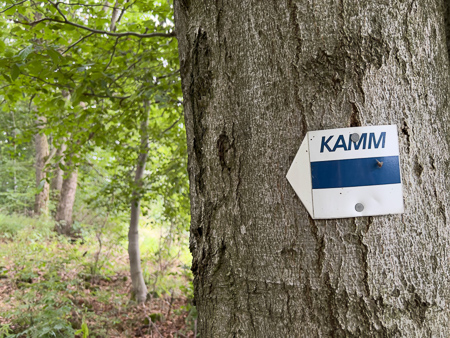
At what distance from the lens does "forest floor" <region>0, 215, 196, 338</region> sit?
4629 mm

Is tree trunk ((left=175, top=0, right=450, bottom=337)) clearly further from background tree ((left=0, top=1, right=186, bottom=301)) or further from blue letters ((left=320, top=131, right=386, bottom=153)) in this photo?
background tree ((left=0, top=1, right=186, bottom=301))

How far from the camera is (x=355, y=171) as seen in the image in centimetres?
85

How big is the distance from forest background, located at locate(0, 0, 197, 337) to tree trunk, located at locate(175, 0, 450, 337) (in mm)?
1798

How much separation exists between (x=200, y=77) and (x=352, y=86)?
0.39m

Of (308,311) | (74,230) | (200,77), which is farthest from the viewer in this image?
(74,230)

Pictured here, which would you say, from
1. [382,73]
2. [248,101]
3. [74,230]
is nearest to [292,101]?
[248,101]

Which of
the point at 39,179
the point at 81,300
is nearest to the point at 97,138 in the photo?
the point at 81,300

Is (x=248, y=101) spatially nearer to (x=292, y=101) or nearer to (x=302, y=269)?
(x=292, y=101)

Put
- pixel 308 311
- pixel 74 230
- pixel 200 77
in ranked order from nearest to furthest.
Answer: pixel 308 311 → pixel 200 77 → pixel 74 230

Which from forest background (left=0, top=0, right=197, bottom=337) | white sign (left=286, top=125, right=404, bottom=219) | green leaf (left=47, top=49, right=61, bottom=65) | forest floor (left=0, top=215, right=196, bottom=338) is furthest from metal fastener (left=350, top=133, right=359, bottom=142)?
forest floor (left=0, top=215, right=196, bottom=338)

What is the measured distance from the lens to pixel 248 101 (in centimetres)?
91

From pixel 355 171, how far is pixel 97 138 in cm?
368

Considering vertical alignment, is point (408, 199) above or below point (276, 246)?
above

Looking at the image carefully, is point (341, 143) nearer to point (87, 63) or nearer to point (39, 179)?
point (87, 63)
